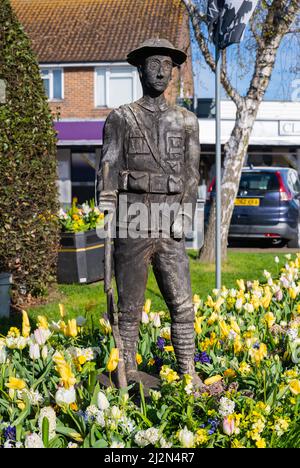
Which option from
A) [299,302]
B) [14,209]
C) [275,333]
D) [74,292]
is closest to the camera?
[275,333]

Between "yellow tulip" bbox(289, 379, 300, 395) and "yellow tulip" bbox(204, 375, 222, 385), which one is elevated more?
"yellow tulip" bbox(289, 379, 300, 395)

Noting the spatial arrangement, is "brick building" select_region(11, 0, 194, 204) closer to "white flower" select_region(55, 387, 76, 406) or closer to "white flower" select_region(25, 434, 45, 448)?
"white flower" select_region(55, 387, 76, 406)

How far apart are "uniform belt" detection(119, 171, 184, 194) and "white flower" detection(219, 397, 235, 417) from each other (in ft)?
4.53

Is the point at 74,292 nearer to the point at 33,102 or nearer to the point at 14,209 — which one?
the point at 14,209

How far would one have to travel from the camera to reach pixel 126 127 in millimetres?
4164

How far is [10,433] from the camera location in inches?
136

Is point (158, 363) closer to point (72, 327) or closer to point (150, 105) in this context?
point (72, 327)

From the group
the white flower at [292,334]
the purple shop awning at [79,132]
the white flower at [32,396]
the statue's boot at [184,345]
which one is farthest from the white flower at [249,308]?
the purple shop awning at [79,132]

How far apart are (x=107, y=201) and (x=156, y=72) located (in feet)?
2.93

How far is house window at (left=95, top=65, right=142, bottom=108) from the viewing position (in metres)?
24.3

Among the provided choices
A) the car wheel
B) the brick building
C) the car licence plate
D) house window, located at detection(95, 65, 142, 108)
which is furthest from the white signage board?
the car licence plate

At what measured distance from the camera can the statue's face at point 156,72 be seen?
412cm
